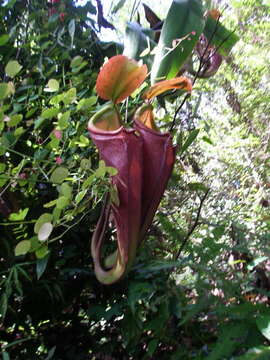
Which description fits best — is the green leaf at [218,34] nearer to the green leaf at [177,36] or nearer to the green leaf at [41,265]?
the green leaf at [177,36]

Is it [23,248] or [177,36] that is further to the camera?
[177,36]

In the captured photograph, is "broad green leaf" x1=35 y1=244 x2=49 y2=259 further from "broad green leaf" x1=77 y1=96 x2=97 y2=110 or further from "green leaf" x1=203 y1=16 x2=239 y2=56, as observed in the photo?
"green leaf" x1=203 y1=16 x2=239 y2=56

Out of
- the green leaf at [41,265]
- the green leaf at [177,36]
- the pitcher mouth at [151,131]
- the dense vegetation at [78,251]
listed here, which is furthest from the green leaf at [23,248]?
the green leaf at [177,36]

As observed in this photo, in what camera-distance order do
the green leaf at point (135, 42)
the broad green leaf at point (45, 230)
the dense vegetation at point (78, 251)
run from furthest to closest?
the green leaf at point (135, 42), the dense vegetation at point (78, 251), the broad green leaf at point (45, 230)

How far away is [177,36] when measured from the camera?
0.70 metres

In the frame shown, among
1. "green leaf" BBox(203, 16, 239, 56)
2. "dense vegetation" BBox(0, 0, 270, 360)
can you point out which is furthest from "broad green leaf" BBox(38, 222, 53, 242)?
"green leaf" BBox(203, 16, 239, 56)

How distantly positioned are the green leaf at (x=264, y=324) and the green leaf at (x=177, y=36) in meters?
0.45

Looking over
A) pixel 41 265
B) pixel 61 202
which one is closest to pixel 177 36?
pixel 61 202

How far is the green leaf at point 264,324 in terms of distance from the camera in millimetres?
624

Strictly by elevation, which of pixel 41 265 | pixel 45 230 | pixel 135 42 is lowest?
pixel 41 265

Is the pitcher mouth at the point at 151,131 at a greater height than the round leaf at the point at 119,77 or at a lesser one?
lesser

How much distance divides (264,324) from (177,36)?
529 mm

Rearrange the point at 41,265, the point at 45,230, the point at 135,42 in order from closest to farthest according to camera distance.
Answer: the point at 45,230, the point at 41,265, the point at 135,42

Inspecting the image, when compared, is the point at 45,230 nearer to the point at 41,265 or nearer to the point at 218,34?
the point at 41,265
